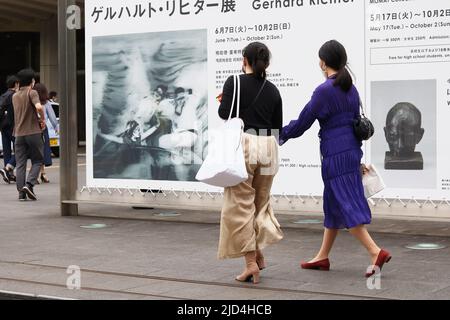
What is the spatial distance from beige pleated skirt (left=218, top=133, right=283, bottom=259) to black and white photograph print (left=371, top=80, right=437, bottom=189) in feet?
6.81

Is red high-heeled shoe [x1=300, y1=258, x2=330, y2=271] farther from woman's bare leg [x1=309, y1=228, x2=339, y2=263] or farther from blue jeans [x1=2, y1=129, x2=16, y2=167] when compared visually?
blue jeans [x1=2, y1=129, x2=16, y2=167]

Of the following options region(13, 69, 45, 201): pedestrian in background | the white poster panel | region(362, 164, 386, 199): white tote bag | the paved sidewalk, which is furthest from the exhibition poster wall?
region(13, 69, 45, 201): pedestrian in background

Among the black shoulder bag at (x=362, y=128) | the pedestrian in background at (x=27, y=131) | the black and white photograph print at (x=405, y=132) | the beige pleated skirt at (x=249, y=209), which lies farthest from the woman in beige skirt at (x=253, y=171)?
the pedestrian in background at (x=27, y=131)

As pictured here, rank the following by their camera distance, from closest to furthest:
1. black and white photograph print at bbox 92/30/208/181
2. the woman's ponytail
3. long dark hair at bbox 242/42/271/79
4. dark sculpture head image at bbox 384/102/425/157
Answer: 1. long dark hair at bbox 242/42/271/79
2. the woman's ponytail
3. dark sculpture head image at bbox 384/102/425/157
4. black and white photograph print at bbox 92/30/208/181

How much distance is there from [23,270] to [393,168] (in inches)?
138

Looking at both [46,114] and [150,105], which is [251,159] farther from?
[46,114]

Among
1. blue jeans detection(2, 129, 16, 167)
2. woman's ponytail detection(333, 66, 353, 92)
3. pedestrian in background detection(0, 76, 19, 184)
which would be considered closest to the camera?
woman's ponytail detection(333, 66, 353, 92)

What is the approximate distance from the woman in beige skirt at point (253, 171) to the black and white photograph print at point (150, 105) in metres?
2.76

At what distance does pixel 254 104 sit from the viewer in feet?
20.7

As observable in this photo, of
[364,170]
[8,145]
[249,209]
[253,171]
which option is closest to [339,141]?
[364,170]

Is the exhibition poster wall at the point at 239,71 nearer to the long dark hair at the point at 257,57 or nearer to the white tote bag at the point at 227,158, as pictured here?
the long dark hair at the point at 257,57

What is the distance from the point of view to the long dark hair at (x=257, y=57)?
249 inches

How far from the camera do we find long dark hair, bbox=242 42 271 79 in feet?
20.8
